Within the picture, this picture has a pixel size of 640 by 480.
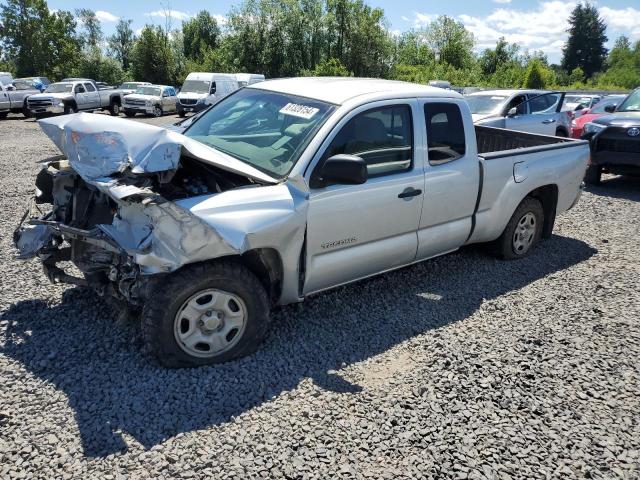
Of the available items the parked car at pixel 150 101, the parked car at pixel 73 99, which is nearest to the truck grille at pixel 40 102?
the parked car at pixel 73 99

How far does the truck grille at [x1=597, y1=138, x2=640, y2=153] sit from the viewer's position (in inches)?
361

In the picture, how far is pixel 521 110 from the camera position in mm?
10703

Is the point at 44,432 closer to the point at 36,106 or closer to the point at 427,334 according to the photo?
the point at 427,334

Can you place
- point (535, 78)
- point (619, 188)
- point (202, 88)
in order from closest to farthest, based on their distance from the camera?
1. point (619, 188)
2. point (202, 88)
3. point (535, 78)

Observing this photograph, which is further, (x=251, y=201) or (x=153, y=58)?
(x=153, y=58)

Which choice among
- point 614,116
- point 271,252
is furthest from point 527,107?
point 271,252

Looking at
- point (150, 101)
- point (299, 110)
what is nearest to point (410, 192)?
point (299, 110)

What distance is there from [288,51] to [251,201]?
4184 cm

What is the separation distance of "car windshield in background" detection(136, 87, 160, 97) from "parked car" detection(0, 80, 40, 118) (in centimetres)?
459

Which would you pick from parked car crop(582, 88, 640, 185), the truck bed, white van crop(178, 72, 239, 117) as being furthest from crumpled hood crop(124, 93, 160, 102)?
the truck bed

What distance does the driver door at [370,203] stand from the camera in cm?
379

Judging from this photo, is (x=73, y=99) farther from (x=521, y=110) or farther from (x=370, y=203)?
(x=370, y=203)

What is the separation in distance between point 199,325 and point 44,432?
1070 mm

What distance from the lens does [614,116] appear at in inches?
391
